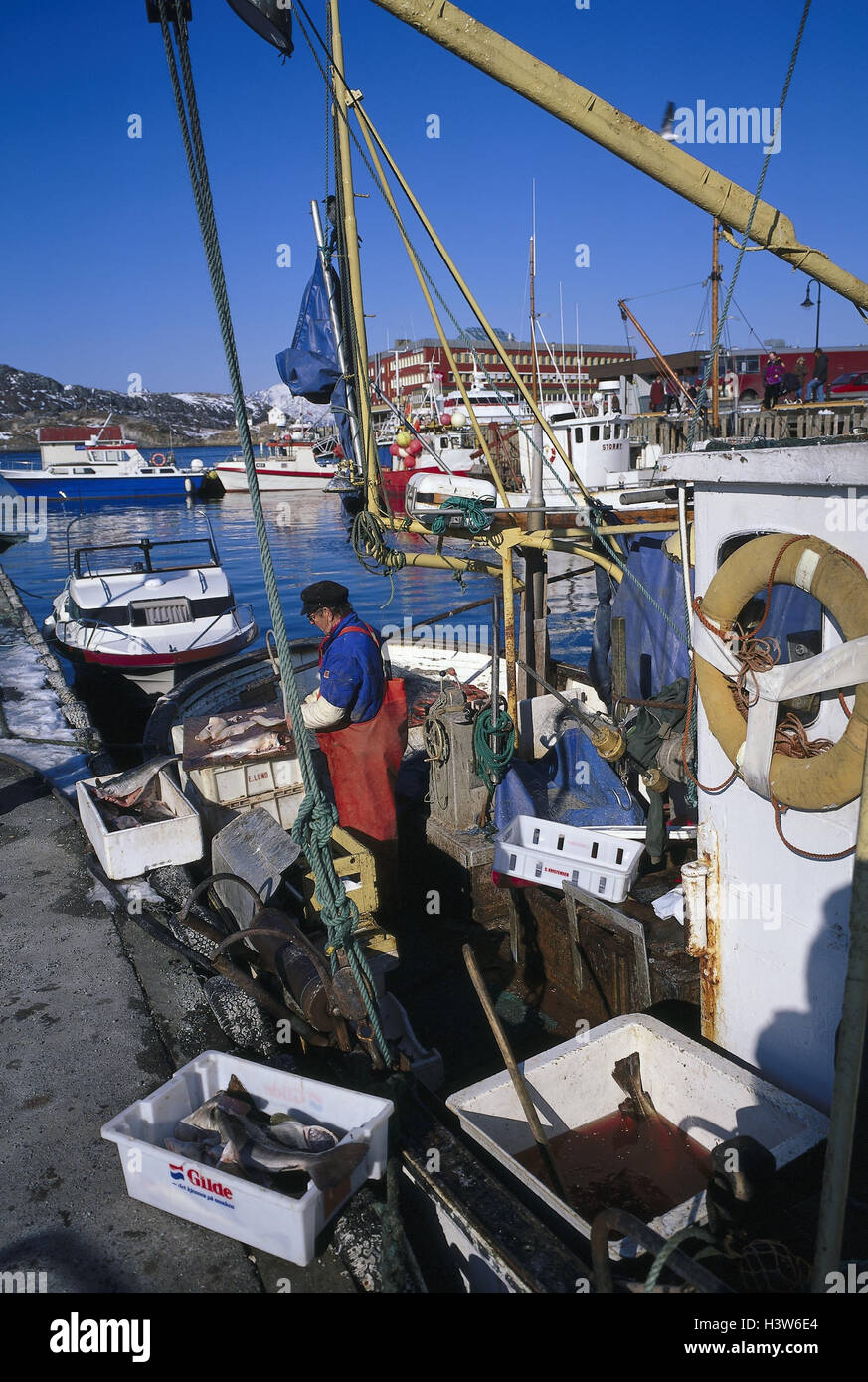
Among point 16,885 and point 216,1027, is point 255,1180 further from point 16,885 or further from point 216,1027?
point 16,885

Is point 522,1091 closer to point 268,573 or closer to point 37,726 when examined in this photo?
point 268,573

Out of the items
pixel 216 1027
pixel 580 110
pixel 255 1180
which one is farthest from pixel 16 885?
pixel 580 110

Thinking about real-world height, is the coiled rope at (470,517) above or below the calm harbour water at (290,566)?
above

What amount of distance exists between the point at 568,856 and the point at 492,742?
1.00 meters

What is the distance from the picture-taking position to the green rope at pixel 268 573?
8.42 ft

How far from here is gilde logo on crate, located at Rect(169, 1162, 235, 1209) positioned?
287cm

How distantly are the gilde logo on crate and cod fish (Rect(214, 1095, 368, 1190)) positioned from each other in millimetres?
122

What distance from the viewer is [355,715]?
5.77m

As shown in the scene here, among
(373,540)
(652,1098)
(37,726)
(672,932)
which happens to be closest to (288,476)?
(37,726)

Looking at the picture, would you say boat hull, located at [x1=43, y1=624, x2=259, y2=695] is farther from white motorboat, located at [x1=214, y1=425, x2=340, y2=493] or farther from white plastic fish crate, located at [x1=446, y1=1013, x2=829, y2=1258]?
white motorboat, located at [x1=214, y1=425, x2=340, y2=493]

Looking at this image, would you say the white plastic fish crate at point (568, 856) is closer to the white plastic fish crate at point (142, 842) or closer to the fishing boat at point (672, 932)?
the fishing boat at point (672, 932)

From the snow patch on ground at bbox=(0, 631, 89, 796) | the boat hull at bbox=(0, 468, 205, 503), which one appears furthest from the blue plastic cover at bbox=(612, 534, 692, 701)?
the boat hull at bbox=(0, 468, 205, 503)

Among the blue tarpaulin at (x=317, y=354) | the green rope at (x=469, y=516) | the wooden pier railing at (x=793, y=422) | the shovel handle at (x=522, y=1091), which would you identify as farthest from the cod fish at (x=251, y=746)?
the wooden pier railing at (x=793, y=422)
